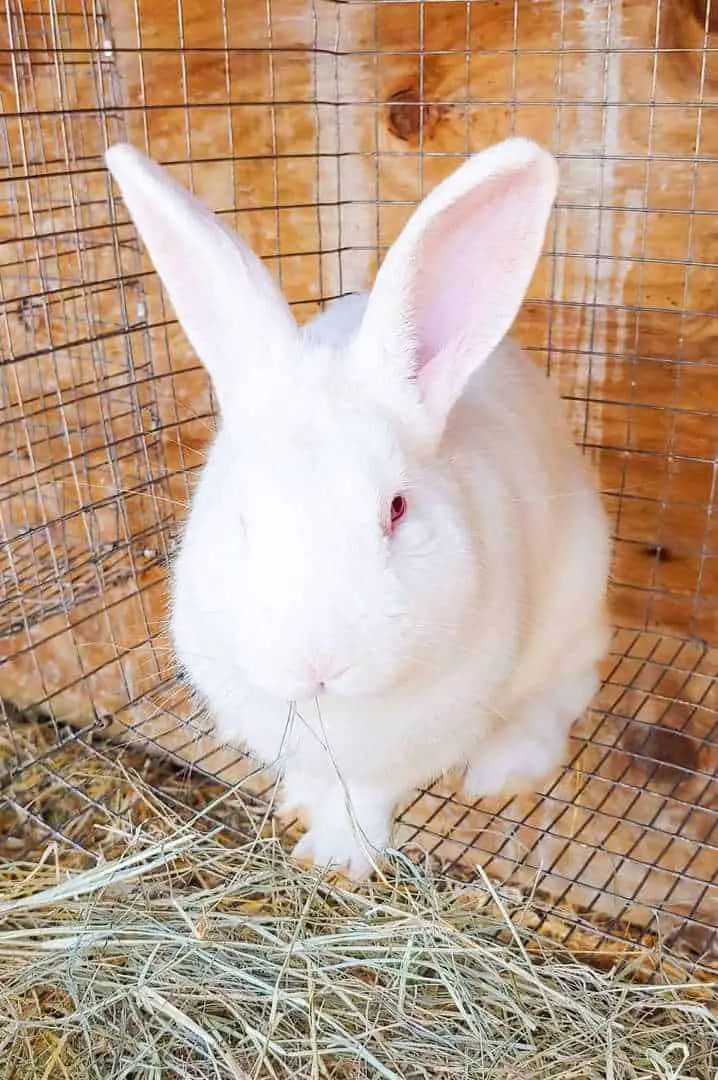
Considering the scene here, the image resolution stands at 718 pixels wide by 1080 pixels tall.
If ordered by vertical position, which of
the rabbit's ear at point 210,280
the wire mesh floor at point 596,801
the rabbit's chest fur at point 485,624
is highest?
the rabbit's ear at point 210,280

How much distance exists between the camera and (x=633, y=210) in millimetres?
1915

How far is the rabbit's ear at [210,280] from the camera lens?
1.39 meters

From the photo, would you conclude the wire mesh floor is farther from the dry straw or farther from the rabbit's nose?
the rabbit's nose

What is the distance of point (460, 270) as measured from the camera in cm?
142

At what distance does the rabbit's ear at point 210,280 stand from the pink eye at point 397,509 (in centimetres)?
30

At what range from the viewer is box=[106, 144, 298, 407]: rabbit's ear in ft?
4.55

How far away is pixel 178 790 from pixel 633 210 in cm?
155

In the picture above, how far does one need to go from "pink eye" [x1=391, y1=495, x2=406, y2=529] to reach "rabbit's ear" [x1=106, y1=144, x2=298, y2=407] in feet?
0.98

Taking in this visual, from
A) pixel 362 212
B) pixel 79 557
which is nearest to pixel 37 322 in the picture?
pixel 79 557

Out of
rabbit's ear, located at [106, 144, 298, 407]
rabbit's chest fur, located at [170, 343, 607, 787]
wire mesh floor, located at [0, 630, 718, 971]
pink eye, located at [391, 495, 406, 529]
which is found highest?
rabbit's ear, located at [106, 144, 298, 407]

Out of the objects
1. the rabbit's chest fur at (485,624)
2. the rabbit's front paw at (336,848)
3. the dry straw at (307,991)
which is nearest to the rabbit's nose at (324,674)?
the rabbit's chest fur at (485,624)

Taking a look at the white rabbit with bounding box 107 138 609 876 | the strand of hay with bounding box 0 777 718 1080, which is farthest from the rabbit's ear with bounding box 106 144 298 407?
the strand of hay with bounding box 0 777 718 1080

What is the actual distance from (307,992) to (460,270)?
1.05 m

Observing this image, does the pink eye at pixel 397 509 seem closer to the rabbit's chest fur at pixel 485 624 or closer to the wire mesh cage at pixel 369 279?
the rabbit's chest fur at pixel 485 624
